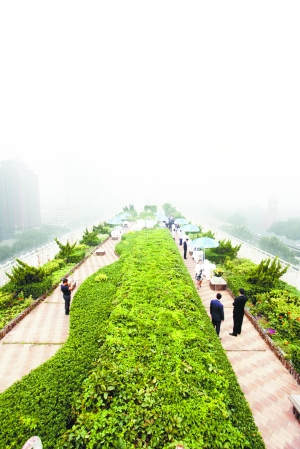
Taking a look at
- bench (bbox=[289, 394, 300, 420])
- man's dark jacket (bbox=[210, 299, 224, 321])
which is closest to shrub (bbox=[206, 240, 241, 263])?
man's dark jacket (bbox=[210, 299, 224, 321])

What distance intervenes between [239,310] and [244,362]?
125 centimetres

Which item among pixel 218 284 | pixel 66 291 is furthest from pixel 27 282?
pixel 218 284

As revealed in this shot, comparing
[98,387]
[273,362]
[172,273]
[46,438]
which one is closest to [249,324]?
[273,362]

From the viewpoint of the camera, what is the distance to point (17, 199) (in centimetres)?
11944

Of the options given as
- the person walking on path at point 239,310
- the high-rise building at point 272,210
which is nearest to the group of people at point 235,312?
the person walking on path at point 239,310

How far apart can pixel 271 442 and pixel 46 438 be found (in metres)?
3.47

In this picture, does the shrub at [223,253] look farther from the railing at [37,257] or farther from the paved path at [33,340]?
the railing at [37,257]

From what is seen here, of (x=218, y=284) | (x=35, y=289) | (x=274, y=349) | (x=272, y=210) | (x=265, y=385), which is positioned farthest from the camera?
(x=272, y=210)

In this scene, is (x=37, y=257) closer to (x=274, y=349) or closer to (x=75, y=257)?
(x=75, y=257)

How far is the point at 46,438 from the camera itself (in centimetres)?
321

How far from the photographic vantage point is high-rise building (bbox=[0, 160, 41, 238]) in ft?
373

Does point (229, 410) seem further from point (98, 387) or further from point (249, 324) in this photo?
point (249, 324)

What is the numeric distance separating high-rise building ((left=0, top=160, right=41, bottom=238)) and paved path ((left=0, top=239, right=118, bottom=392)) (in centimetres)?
11882

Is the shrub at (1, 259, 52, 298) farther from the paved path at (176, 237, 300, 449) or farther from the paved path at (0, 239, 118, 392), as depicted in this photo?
the paved path at (176, 237, 300, 449)
